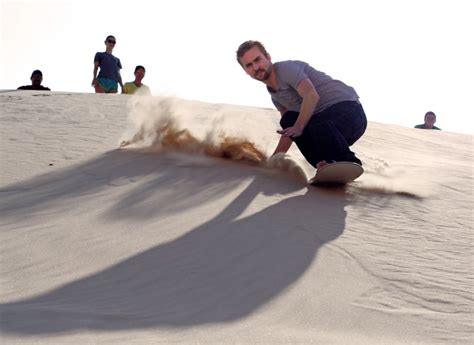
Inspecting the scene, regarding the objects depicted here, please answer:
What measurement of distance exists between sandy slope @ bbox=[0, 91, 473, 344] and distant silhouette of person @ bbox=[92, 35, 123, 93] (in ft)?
14.3

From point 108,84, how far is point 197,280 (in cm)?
835

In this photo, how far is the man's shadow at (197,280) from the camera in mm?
2492

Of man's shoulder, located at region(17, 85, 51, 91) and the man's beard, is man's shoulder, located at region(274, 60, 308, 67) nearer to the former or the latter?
the man's beard

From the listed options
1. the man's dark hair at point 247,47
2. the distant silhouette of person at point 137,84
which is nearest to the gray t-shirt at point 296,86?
the man's dark hair at point 247,47

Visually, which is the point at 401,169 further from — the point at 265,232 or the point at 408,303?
the point at 408,303

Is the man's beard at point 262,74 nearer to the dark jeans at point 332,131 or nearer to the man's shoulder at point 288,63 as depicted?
the man's shoulder at point 288,63

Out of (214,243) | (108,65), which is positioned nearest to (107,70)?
(108,65)

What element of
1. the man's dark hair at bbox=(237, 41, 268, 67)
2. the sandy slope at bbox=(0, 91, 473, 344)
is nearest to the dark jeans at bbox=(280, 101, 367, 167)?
the sandy slope at bbox=(0, 91, 473, 344)

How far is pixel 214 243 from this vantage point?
3.49 m

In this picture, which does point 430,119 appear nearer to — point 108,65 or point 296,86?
point 108,65

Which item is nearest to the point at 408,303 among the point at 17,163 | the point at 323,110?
the point at 323,110

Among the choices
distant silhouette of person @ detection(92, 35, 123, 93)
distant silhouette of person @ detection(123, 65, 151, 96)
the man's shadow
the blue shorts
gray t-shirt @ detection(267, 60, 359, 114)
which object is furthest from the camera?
the blue shorts

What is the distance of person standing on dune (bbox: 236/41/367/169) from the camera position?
4.70 meters

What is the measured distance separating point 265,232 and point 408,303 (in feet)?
3.31
